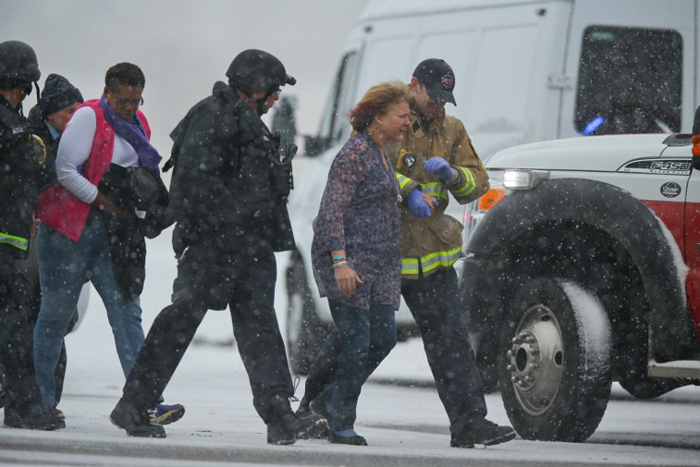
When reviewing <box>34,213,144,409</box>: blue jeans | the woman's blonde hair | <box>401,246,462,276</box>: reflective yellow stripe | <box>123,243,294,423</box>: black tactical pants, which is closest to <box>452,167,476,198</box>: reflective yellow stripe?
<box>401,246,462,276</box>: reflective yellow stripe

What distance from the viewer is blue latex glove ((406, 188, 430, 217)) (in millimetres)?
7207

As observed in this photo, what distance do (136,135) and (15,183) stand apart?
62 cm

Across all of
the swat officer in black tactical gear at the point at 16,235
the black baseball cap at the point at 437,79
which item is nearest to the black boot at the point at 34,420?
the swat officer in black tactical gear at the point at 16,235

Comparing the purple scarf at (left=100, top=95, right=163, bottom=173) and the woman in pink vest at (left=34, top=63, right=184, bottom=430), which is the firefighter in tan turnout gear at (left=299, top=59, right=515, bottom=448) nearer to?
the woman in pink vest at (left=34, top=63, right=184, bottom=430)

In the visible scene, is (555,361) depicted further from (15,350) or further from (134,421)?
(15,350)

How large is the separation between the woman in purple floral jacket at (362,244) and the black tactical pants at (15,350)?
1286 mm

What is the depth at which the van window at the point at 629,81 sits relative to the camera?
10695 mm

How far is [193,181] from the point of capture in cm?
686

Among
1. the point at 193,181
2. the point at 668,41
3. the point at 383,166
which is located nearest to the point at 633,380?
the point at 383,166

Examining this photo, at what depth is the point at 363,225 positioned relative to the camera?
7152 millimetres

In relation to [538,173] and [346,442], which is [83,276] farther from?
[538,173]

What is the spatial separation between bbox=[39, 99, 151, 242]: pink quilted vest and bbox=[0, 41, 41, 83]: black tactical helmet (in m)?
0.35

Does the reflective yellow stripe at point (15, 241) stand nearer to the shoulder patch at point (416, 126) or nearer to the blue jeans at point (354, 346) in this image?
the blue jeans at point (354, 346)

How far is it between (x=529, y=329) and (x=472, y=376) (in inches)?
28.8
